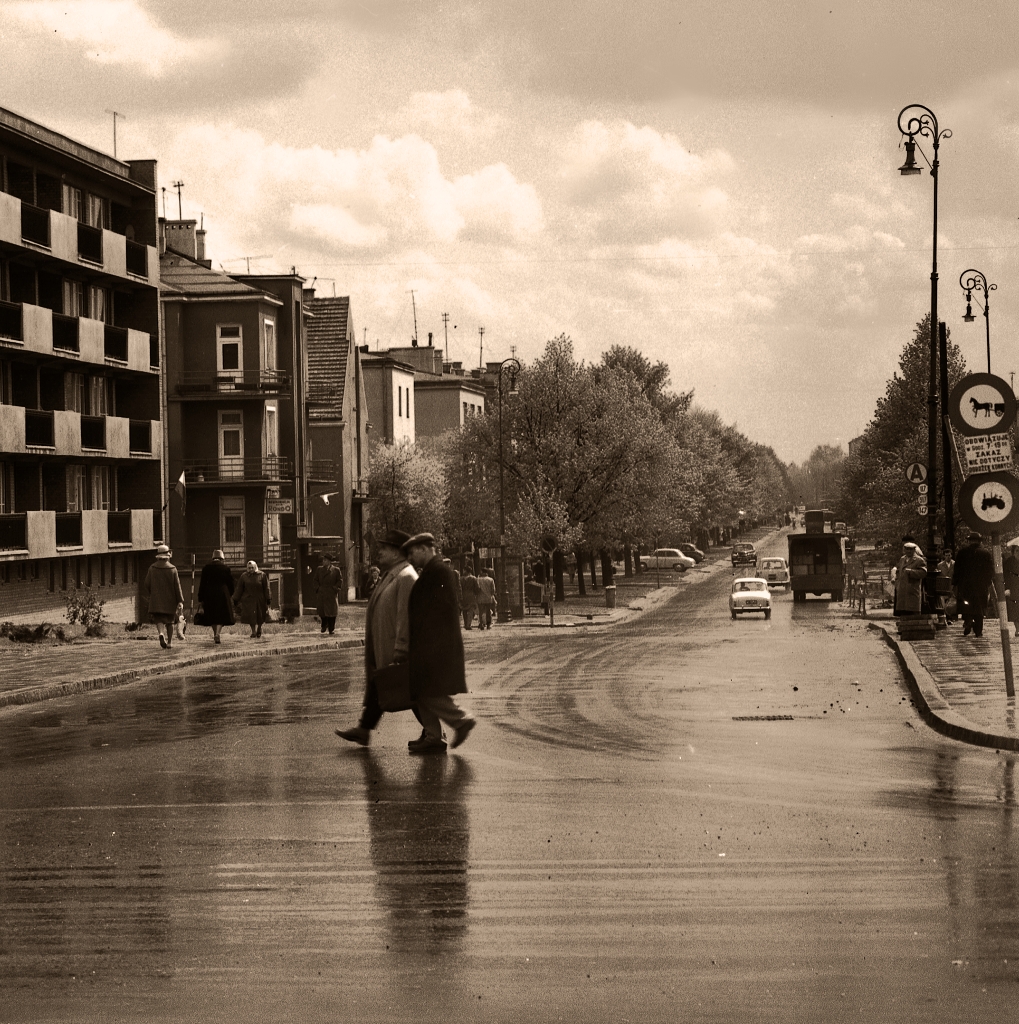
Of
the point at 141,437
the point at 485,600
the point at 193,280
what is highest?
the point at 193,280

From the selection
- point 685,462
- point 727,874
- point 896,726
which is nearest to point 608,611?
point 685,462

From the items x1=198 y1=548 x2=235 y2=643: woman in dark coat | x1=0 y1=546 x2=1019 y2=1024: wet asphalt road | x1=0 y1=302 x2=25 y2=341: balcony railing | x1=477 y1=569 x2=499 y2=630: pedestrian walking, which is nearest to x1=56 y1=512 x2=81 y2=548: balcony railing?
x1=0 y1=302 x2=25 y2=341: balcony railing

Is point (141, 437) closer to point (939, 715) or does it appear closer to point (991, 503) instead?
point (991, 503)

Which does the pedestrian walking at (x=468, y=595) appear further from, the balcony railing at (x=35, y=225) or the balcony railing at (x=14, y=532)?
the balcony railing at (x=35, y=225)

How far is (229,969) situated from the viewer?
6.27 meters

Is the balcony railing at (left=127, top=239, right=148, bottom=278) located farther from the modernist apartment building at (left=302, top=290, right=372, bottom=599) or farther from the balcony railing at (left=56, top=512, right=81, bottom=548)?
the modernist apartment building at (left=302, top=290, right=372, bottom=599)

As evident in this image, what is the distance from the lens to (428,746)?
12852 millimetres

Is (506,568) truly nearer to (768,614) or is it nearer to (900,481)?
(768,614)

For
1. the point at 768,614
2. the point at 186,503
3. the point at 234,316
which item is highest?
the point at 234,316

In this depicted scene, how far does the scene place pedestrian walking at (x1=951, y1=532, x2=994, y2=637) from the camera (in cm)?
2573

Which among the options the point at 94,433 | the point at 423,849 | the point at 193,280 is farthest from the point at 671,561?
the point at 423,849

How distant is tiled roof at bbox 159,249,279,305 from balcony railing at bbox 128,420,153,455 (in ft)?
28.9

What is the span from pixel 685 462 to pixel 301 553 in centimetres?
3337

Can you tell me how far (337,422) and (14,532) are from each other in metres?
31.2
